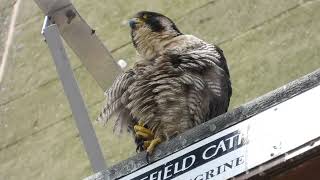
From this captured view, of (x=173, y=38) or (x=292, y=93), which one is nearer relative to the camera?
(x=292, y=93)

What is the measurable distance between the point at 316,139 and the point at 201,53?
1390 mm

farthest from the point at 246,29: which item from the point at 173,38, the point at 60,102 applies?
the point at 173,38

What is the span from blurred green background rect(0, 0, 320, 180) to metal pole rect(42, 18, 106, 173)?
2157mm

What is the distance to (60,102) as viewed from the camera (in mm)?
6699

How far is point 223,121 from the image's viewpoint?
243 cm

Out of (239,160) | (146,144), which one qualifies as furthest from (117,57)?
(239,160)

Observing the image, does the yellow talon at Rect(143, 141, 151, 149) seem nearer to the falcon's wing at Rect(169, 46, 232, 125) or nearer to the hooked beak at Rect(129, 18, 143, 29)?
the falcon's wing at Rect(169, 46, 232, 125)

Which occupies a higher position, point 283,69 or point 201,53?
point 201,53

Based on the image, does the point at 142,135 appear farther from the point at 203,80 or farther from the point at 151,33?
the point at 151,33

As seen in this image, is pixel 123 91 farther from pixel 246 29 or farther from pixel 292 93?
pixel 246 29

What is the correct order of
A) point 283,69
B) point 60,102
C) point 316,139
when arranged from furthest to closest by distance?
point 60,102 → point 283,69 → point 316,139

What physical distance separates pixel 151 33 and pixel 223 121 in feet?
4.65

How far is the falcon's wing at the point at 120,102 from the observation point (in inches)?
Result: 135

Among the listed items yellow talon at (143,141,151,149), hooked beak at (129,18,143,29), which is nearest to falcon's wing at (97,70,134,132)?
yellow talon at (143,141,151,149)
